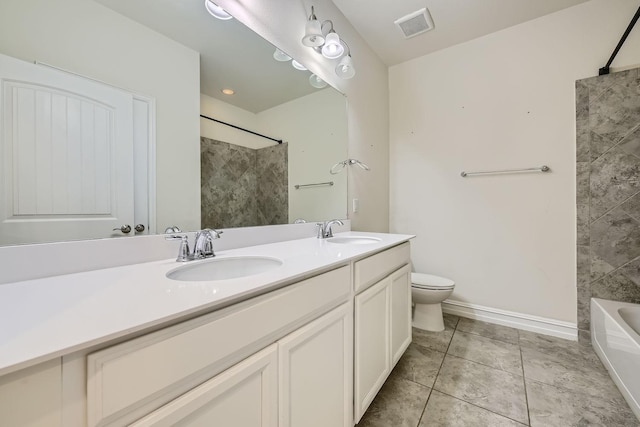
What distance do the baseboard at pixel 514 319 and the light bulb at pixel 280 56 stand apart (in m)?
2.24

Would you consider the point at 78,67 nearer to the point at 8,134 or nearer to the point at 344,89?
the point at 8,134

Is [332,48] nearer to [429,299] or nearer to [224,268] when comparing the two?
[224,268]

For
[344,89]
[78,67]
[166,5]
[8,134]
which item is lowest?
[8,134]

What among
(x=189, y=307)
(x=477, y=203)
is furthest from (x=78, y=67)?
(x=477, y=203)

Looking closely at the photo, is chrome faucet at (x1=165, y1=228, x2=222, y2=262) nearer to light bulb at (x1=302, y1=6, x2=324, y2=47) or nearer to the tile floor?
the tile floor

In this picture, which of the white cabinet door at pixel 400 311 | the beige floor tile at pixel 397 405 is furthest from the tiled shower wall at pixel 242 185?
the beige floor tile at pixel 397 405

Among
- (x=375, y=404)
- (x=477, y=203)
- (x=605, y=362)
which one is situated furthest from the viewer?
(x=477, y=203)

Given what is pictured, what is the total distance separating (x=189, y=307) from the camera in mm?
468

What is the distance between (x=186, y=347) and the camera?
47 cm

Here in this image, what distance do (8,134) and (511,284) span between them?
274 cm

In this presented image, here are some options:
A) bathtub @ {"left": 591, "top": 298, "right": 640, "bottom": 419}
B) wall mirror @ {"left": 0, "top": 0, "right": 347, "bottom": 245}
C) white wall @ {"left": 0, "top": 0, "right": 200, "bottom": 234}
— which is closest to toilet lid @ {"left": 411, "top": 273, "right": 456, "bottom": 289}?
bathtub @ {"left": 591, "top": 298, "right": 640, "bottom": 419}

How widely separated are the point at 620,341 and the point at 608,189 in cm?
95

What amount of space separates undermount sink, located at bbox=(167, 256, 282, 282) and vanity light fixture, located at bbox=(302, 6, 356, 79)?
1221mm

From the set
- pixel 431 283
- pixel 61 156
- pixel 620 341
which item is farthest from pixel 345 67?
pixel 620 341
